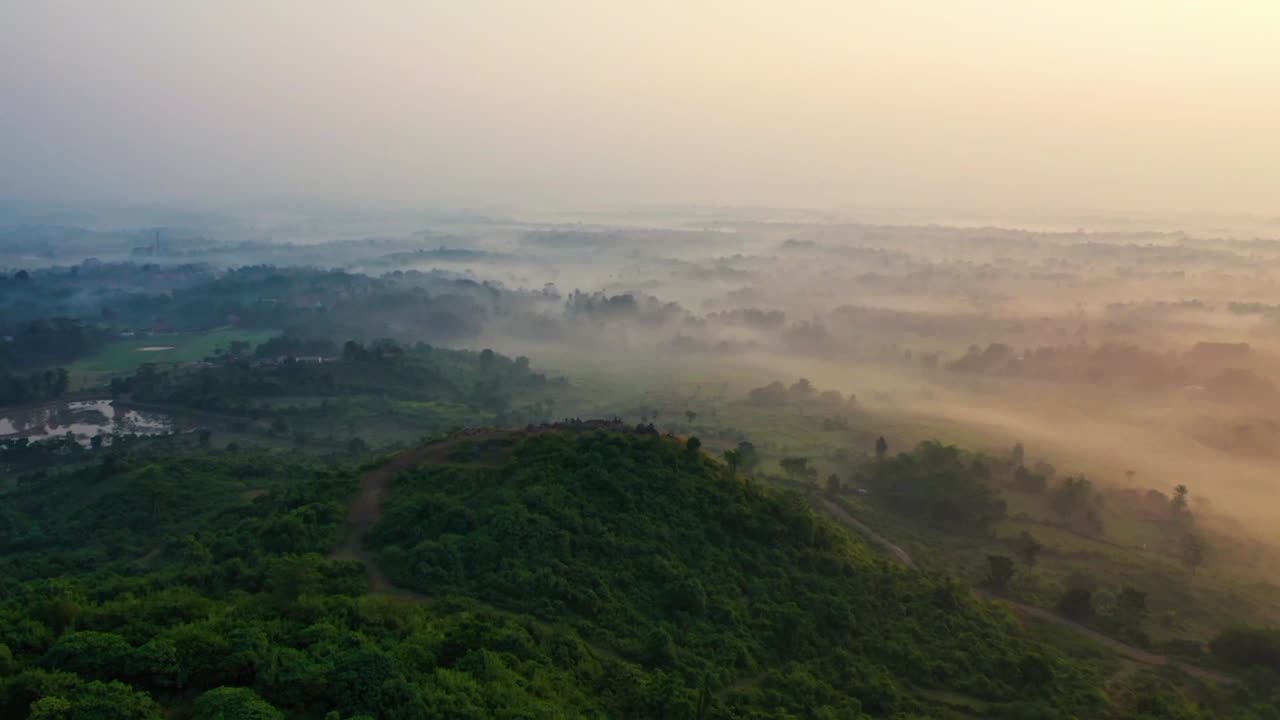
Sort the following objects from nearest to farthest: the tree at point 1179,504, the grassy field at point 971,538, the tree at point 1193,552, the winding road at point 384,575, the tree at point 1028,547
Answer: the winding road at point 384,575 → the grassy field at point 971,538 → the tree at point 1028,547 → the tree at point 1193,552 → the tree at point 1179,504

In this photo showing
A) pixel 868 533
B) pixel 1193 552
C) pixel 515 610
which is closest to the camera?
pixel 515 610

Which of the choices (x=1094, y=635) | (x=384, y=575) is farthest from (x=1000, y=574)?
(x=384, y=575)

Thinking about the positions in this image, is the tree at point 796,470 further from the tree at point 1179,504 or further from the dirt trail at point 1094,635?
the tree at point 1179,504

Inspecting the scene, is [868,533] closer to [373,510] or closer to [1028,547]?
[1028,547]

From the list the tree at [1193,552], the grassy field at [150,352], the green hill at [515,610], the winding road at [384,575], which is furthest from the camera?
the grassy field at [150,352]

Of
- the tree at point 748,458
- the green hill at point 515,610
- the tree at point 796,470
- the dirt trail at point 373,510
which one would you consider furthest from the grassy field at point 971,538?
A: the dirt trail at point 373,510

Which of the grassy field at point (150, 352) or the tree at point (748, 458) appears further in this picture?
the grassy field at point (150, 352)
